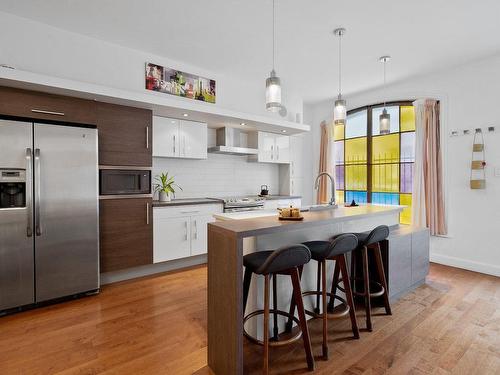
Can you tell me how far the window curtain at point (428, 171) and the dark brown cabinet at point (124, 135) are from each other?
4.03 metres

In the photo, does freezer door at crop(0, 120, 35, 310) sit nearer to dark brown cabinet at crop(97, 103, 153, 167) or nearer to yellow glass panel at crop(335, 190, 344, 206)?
dark brown cabinet at crop(97, 103, 153, 167)

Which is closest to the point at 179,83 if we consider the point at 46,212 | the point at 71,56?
the point at 71,56

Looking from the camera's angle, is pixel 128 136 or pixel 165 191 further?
pixel 165 191

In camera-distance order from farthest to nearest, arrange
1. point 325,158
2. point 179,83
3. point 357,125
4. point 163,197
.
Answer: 1. point 325,158
2. point 357,125
3. point 163,197
4. point 179,83

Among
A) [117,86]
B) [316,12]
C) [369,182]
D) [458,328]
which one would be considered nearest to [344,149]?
[369,182]

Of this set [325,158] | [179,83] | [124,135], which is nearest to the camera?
[124,135]

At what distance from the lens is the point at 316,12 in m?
2.68

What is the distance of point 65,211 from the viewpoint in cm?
290

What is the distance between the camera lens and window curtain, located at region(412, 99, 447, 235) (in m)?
4.17

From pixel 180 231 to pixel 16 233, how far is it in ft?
5.85

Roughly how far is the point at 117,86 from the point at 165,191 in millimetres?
1513

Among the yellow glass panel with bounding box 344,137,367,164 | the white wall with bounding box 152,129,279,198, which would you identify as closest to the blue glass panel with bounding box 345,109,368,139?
the yellow glass panel with bounding box 344,137,367,164

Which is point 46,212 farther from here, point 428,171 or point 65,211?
point 428,171

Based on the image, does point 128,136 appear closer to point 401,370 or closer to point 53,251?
point 53,251
